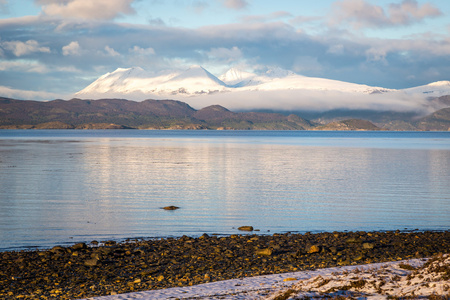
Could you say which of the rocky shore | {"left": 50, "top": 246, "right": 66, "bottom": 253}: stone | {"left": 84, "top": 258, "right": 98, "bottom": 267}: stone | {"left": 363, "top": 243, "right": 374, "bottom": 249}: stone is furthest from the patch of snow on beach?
{"left": 50, "top": 246, "right": 66, "bottom": 253}: stone

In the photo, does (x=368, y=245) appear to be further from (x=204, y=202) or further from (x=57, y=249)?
(x=204, y=202)

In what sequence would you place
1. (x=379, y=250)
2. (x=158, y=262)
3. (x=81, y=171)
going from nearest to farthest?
1. (x=158, y=262)
2. (x=379, y=250)
3. (x=81, y=171)

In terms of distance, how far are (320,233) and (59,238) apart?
11993 millimetres

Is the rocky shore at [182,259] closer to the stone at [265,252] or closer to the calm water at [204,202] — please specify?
the stone at [265,252]

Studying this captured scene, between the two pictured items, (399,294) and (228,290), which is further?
(228,290)

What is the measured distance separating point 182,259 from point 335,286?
22.1 ft

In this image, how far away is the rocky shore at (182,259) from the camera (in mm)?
15102

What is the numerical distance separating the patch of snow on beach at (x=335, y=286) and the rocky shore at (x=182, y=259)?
1.05 m

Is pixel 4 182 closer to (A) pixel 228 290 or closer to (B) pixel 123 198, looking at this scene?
(B) pixel 123 198

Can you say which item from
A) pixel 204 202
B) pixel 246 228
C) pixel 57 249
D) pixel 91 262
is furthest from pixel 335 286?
pixel 204 202

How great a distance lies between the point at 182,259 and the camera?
59.6ft

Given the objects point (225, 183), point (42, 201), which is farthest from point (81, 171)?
point (42, 201)

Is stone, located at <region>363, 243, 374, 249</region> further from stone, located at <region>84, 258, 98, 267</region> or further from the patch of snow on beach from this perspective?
stone, located at <region>84, 258, 98, 267</region>

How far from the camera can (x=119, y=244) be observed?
21.1 metres
